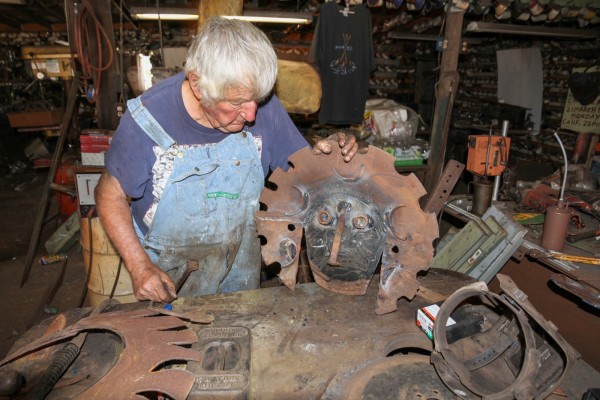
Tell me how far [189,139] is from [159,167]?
0.58 feet

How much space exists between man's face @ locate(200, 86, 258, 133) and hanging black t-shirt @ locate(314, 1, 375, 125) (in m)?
2.79

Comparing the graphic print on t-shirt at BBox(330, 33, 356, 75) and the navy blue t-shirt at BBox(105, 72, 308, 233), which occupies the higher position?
the graphic print on t-shirt at BBox(330, 33, 356, 75)

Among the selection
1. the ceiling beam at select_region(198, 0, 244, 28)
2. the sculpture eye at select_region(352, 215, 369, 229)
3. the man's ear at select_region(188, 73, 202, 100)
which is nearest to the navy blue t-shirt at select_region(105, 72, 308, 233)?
the man's ear at select_region(188, 73, 202, 100)

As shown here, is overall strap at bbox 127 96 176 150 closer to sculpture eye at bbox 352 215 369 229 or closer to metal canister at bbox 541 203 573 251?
sculpture eye at bbox 352 215 369 229

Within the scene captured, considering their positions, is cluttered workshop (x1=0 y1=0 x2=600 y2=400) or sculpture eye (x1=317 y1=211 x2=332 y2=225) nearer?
cluttered workshop (x1=0 y1=0 x2=600 y2=400)

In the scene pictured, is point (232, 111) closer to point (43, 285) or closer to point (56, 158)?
point (56, 158)

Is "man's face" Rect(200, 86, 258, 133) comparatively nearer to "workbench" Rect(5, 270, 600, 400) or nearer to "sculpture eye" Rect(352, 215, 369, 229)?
"sculpture eye" Rect(352, 215, 369, 229)

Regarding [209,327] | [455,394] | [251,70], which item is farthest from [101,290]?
[455,394]

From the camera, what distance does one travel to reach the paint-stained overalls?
1.69 metres

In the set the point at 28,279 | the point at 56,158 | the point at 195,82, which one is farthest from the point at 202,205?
the point at 28,279

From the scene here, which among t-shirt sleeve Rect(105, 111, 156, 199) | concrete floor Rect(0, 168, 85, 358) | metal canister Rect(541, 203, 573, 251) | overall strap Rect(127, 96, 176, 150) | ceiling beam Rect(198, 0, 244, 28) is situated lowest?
concrete floor Rect(0, 168, 85, 358)

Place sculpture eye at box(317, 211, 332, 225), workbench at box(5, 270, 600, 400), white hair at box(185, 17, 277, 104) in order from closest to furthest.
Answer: workbench at box(5, 270, 600, 400), white hair at box(185, 17, 277, 104), sculpture eye at box(317, 211, 332, 225)

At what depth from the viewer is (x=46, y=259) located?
14.8ft

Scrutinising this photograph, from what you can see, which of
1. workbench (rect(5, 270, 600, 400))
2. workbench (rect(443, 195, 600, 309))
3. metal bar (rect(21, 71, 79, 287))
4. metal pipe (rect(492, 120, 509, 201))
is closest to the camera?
workbench (rect(5, 270, 600, 400))
